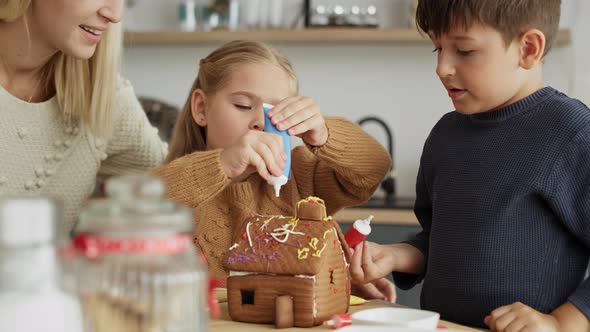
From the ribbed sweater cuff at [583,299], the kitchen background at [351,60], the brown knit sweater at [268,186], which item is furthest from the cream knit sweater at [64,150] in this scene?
the kitchen background at [351,60]

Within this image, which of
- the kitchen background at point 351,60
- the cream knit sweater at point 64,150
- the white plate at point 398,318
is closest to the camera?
the white plate at point 398,318

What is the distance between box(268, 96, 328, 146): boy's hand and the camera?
1.37 metres

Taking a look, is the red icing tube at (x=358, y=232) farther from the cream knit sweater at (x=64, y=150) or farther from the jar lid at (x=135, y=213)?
the cream knit sweater at (x=64, y=150)

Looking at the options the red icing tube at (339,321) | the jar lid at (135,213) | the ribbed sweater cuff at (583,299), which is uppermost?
the jar lid at (135,213)

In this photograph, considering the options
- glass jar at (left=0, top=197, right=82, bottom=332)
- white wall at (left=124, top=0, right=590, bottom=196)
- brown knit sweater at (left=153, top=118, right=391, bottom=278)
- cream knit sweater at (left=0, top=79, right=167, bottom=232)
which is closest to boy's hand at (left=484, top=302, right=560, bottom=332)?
brown knit sweater at (left=153, top=118, right=391, bottom=278)

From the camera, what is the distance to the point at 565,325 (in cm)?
115

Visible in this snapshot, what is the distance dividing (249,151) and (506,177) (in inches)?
16.5

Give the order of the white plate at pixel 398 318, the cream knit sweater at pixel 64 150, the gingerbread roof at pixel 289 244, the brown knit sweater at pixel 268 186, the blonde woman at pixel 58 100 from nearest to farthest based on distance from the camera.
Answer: the white plate at pixel 398 318 < the gingerbread roof at pixel 289 244 < the brown knit sweater at pixel 268 186 < the blonde woman at pixel 58 100 < the cream knit sweater at pixel 64 150

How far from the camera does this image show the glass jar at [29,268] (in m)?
0.59

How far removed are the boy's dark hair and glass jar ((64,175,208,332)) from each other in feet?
2.60

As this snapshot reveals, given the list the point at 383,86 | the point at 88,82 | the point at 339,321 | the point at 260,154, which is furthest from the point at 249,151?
the point at 383,86

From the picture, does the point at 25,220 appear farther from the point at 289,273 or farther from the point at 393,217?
the point at 393,217

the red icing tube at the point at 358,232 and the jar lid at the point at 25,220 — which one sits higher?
the jar lid at the point at 25,220

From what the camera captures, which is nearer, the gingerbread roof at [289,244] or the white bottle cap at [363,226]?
the gingerbread roof at [289,244]
